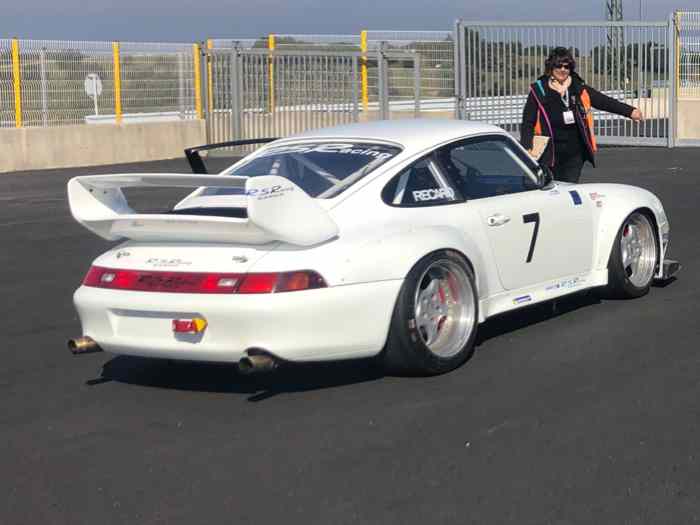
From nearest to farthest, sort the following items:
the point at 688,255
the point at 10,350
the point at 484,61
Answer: the point at 10,350, the point at 688,255, the point at 484,61

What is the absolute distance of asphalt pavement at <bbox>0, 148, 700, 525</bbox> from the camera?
15.9ft

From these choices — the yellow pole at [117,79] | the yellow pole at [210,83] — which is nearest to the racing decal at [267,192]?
the yellow pole at [117,79]

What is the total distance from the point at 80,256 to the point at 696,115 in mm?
16626

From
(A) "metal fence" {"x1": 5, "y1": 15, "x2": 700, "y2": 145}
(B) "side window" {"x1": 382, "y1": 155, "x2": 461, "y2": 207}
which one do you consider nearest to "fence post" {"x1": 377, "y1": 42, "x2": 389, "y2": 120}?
(A) "metal fence" {"x1": 5, "y1": 15, "x2": 700, "y2": 145}

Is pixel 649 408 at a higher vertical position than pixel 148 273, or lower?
lower

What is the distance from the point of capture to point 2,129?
71.9 feet

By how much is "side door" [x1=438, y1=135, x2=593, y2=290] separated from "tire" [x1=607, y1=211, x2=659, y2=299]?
0.88 feet

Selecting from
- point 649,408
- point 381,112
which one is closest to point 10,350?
point 649,408

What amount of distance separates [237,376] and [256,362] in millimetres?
846

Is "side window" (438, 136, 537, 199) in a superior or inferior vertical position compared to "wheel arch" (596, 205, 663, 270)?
superior

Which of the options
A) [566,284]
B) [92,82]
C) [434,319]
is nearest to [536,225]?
[566,284]

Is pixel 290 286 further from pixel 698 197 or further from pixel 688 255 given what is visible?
pixel 698 197

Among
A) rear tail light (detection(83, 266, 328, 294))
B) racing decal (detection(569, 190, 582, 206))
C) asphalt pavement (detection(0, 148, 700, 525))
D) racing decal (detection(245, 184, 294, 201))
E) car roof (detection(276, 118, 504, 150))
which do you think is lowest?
asphalt pavement (detection(0, 148, 700, 525))

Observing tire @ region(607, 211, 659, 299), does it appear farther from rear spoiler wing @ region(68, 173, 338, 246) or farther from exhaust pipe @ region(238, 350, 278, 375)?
exhaust pipe @ region(238, 350, 278, 375)
